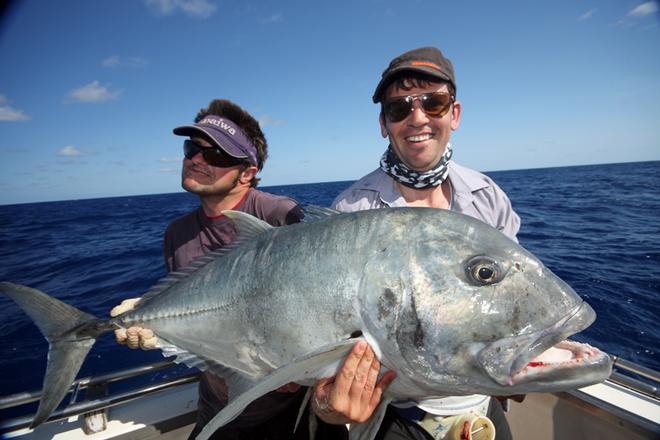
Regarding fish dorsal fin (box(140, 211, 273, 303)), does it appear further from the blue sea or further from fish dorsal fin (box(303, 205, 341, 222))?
the blue sea

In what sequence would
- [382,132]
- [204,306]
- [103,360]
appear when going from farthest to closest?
[103,360] < [382,132] < [204,306]

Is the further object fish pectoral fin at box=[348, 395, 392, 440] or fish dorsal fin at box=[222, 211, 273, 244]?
fish dorsal fin at box=[222, 211, 273, 244]

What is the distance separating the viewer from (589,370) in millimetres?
1178

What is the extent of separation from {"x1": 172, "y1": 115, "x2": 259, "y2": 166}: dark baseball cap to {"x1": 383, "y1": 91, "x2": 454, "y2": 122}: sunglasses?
1.42m

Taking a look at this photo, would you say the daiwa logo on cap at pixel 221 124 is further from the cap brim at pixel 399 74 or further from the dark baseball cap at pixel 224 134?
the cap brim at pixel 399 74

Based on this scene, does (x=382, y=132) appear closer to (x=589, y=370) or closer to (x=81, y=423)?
(x=589, y=370)

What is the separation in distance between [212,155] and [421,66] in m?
1.86

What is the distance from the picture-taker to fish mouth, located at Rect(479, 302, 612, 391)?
3.89 feet

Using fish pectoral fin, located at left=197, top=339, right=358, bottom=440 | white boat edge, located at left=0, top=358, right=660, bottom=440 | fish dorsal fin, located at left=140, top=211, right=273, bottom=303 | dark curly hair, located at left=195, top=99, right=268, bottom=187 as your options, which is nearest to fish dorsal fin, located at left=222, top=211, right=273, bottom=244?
fish dorsal fin, located at left=140, top=211, right=273, bottom=303

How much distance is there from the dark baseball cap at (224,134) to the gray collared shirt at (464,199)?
1.08m

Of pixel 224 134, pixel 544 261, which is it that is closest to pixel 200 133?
pixel 224 134

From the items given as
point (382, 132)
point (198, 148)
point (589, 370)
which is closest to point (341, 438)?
point (589, 370)

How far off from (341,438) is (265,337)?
145 centimetres

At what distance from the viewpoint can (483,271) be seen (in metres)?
1.39
